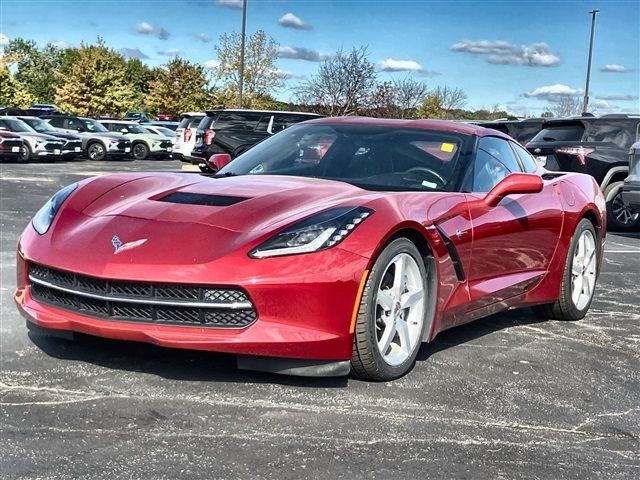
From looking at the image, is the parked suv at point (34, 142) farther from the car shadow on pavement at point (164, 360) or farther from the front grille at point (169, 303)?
the front grille at point (169, 303)

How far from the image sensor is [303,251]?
357 centimetres

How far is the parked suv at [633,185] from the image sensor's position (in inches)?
430

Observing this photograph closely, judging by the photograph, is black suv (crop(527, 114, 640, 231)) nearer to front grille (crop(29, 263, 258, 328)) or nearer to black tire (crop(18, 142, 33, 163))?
front grille (crop(29, 263, 258, 328))

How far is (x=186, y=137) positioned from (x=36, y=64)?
273ft

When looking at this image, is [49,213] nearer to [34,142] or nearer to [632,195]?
[632,195]

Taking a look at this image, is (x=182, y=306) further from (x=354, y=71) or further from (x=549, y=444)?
(x=354, y=71)

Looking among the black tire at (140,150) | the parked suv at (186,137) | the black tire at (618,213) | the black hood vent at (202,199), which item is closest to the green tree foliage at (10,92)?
the black tire at (140,150)

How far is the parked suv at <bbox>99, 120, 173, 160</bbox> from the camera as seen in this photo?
30078 millimetres

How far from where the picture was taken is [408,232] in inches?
159

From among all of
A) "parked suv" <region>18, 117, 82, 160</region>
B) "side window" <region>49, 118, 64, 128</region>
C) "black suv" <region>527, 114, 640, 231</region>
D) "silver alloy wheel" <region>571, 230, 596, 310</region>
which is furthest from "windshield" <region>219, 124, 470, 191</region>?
"side window" <region>49, 118, 64, 128</region>

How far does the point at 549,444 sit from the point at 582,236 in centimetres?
294

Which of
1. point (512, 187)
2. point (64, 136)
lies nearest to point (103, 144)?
point (64, 136)

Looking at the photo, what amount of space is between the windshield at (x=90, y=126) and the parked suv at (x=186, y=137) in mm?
7077

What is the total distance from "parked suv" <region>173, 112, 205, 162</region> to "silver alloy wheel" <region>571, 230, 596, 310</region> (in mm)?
16043
